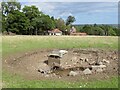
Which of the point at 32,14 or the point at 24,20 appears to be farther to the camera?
the point at 32,14

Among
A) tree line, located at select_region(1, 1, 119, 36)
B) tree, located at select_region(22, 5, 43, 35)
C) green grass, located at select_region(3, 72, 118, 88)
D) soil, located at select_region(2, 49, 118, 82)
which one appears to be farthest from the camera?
tree, located at select_region(22, 5, 43, 35)

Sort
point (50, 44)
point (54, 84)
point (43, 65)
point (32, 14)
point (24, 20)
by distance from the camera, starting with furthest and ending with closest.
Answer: point (32, 14)
point (24, 20)
point (50, 44)
point (43, 65)
point (54, 84)

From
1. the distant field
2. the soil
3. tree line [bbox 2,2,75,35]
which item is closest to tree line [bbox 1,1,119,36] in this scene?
tree line [bbox 2,2,75,35]

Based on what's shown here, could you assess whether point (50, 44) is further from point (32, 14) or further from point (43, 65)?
point (32, 14)

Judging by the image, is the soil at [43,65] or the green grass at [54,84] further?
the soil at [43,65]

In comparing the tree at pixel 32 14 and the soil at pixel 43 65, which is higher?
the tree at pixel 32 14

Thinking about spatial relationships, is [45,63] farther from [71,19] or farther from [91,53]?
[71,19]

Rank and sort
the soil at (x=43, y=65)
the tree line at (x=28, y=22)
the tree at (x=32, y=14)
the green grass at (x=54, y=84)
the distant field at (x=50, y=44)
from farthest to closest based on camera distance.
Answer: the tree at (x=32, y=14)
the tree line at (x=28, y=22)
the distant field at (x=50, y=44)
the soil at (x=43, y=65)
the green grass at (x=54, y=84)

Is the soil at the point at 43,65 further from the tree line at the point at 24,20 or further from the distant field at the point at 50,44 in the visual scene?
the tree line at the point at 24,20

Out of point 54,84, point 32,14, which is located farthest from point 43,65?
point 32,14

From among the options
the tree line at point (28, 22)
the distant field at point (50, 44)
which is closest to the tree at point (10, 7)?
the tree line at point (28, 22)

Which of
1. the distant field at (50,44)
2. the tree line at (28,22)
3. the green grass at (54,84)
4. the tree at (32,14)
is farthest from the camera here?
the tree at (32,14)

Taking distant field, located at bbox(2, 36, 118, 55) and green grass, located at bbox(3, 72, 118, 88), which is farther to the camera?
distant field, located at bbox(2, 36, 118, 55)

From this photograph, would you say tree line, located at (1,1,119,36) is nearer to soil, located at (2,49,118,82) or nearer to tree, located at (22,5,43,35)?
tree, located at (22,5,43,35)
